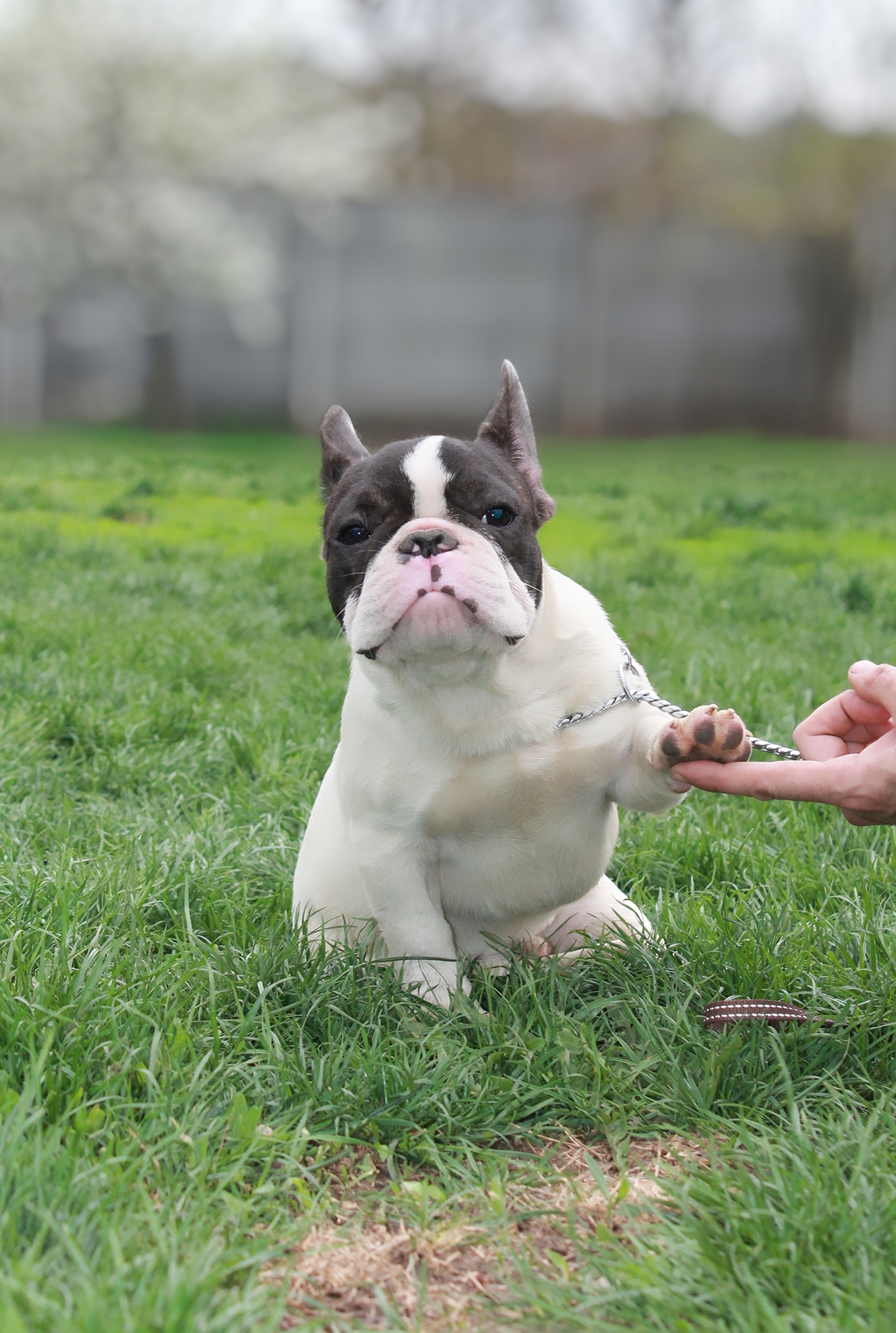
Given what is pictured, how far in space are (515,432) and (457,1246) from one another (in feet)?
5.17

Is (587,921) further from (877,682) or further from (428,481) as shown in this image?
(428,481)

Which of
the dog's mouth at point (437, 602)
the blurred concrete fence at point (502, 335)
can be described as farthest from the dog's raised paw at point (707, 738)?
the blurred concrete fence at point (502, 335)

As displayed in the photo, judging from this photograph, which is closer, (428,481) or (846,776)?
(846,776)

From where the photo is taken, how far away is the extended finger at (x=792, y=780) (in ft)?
7.07

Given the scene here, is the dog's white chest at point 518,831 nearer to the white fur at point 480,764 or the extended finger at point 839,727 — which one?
the white fur at point 480,764

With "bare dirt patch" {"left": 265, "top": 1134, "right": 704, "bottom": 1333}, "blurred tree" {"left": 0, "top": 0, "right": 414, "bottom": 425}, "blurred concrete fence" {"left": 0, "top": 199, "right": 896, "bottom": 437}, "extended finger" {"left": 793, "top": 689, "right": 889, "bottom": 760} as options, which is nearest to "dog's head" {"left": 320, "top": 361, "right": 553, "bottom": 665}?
"extended finger" {"left": 793, "top": 689, "right": 889, "bottom": 760}

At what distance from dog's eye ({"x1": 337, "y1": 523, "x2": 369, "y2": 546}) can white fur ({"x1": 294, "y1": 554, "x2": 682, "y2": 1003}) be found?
160 millimetres

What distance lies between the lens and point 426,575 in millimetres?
2301

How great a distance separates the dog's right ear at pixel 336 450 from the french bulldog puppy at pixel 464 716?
4.6 inches

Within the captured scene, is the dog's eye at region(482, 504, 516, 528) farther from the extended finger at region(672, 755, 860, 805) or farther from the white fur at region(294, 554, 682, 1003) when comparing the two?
the extended finger at region(672, 755, 860, 805)

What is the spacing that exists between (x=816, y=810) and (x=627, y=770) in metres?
1.21

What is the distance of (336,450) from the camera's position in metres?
2.80

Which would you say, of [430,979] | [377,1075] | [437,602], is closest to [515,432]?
[437,602]

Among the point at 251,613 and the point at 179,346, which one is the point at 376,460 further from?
the point at 179,346
